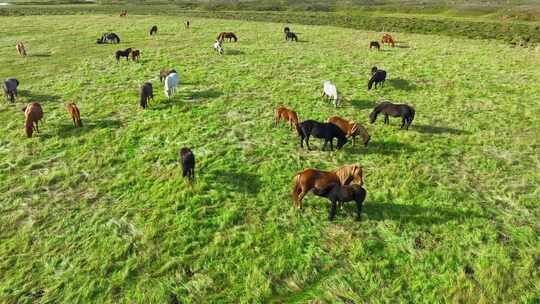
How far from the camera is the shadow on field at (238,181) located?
10.5m

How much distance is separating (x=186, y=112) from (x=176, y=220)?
8.30 m

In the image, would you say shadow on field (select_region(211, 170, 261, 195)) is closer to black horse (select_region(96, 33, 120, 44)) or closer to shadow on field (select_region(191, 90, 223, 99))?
shadow on field (select_region(191, 90, 223, 99))

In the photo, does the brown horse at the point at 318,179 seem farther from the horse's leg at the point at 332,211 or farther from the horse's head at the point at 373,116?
the horse's head at the point at 373,116

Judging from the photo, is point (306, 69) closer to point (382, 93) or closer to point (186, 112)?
point (382, 93)

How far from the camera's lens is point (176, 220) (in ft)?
29.9

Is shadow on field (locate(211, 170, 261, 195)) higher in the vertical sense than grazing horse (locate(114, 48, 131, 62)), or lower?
lower

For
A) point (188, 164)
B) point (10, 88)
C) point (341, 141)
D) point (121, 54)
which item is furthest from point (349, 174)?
point (121, 54)

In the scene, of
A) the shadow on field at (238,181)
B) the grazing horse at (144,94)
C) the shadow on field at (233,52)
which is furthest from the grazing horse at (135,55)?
the shadow on field at (238,181)

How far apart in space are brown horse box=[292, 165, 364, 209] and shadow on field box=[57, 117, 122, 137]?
32.6ft

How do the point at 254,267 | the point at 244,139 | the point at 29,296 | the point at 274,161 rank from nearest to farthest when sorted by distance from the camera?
the point at 29,296, the point at 254,267, the point at 274,161, the point at 244,139

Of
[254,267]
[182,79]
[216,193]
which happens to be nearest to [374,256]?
[254,267]

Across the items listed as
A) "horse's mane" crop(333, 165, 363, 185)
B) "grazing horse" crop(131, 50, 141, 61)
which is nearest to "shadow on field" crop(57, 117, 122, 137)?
"horse's mane" crop(333, 165, 363, 185)

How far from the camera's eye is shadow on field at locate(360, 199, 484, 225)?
9.05 metres

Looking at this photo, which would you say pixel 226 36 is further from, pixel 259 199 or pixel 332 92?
pixel 259 199
